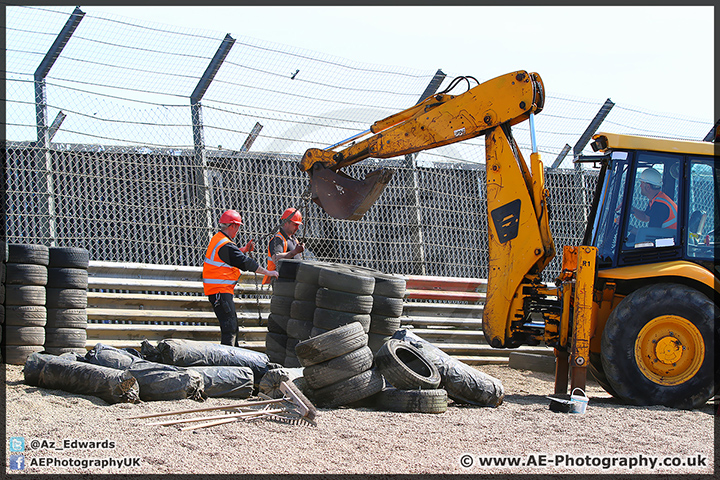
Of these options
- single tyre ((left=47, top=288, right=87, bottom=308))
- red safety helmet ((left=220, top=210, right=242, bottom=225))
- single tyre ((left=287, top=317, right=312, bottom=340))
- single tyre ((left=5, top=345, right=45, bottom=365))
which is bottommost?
single tyre ((left=5, top=345, right=45, bottom=365))

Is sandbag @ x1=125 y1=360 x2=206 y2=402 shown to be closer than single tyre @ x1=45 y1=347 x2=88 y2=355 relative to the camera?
Yes

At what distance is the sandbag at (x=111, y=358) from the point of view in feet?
21.2

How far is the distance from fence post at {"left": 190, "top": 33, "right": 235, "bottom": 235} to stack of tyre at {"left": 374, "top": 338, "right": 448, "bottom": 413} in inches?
163

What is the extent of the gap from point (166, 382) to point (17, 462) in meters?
2.18

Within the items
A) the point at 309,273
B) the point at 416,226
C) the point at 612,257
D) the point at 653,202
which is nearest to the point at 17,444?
the point at 309,273

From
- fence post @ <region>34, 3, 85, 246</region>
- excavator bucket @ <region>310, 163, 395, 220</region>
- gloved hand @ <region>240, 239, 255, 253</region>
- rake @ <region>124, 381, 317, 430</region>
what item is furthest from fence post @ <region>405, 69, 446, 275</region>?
rake @ <region>124, 381, 317, 430</region>

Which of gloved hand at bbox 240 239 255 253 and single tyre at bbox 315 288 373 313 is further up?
gloved hand at bbox 240 239 255 253

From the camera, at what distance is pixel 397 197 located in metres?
11.1

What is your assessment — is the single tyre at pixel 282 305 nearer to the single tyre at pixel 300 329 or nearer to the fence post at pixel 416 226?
the single tyre at pixel 300 329

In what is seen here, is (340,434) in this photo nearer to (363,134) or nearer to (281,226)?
(363,134)

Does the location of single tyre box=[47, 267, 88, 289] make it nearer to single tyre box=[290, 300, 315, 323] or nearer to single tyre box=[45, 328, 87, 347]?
single tyre box=[45, 328, 87, 347]

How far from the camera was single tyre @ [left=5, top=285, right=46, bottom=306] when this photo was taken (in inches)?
302

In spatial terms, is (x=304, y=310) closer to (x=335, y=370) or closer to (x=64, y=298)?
(x=335, y=370)

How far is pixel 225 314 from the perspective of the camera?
8742 mm
